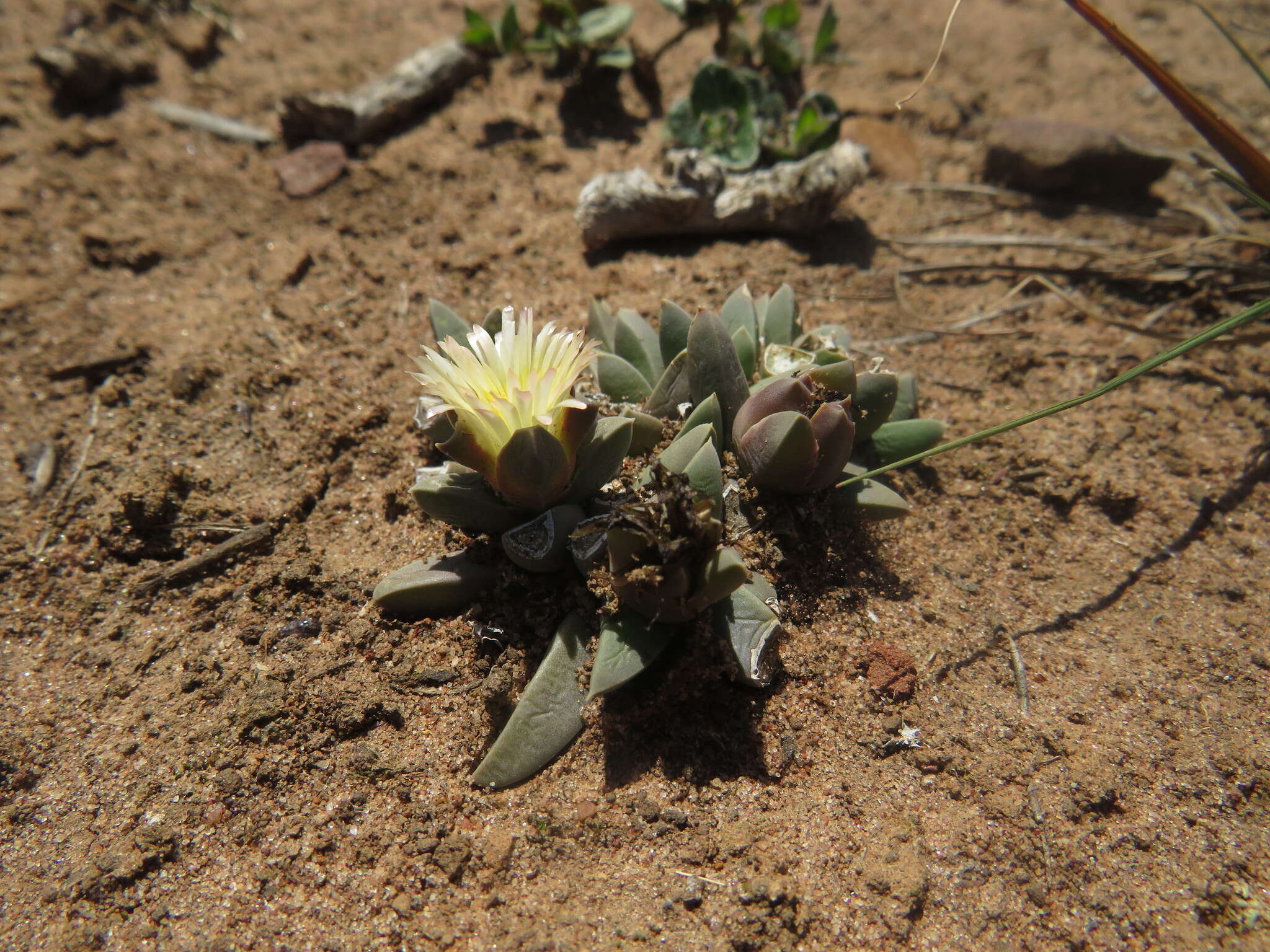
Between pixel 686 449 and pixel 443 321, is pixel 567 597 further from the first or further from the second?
pixel 443 321

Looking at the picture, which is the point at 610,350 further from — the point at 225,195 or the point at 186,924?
the point at 225,195

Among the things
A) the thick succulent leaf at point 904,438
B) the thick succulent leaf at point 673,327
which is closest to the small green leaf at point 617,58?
the thick succulent leaf at point 673,327

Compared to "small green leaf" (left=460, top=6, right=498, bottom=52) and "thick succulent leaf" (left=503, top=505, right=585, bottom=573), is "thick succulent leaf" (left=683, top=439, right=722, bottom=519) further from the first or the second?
"small green leaf" (left=460, top=6, right=498, bottom=52)

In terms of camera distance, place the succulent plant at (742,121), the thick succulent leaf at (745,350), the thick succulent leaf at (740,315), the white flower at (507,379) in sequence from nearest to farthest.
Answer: the white flower at (507,379) < the thick succulent leaf at (745,350) < the thick succulent leaf at (740,315) < the succulent plant at (742,121)

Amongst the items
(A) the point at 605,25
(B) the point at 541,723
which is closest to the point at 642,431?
(B) the point at 541,723

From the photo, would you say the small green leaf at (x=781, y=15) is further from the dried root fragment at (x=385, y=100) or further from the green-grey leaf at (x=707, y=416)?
the green-grey leaf at (x=707, y=416)

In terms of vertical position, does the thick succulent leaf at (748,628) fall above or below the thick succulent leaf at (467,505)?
below
